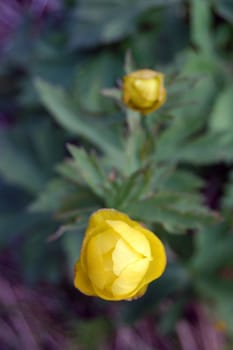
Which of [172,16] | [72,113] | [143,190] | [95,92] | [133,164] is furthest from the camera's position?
[172,16]

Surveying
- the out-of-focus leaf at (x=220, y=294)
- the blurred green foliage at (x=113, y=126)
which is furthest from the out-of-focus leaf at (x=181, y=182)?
the out-of-focus leaf at (x=220, y=294)

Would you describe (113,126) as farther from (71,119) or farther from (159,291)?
(159,291)

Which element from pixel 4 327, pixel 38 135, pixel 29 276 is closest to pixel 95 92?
pixel 38 135

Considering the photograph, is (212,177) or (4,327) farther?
(4,327)

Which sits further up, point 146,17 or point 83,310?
point 146,17

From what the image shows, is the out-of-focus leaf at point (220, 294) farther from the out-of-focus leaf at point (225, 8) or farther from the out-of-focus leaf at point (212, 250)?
the out-of-focus leaf at point (225, 8)

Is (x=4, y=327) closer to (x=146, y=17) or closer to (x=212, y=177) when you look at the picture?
(x=212, y=177)

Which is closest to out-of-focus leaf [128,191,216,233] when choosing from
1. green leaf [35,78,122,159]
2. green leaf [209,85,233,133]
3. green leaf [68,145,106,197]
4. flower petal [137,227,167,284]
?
green leaf [68,145,106,197]

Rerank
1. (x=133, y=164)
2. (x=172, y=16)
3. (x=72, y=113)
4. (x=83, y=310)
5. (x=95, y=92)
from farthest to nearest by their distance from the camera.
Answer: (x=83, y=310) → (x=172, y=16) → (x=95, y=92) → (x=72, y=113) → (x=133, y=164)
